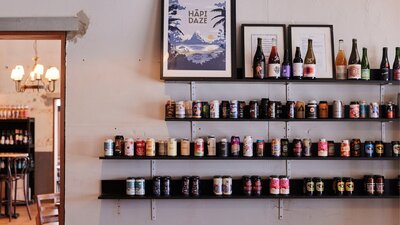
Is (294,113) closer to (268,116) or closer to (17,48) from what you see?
(268,116)

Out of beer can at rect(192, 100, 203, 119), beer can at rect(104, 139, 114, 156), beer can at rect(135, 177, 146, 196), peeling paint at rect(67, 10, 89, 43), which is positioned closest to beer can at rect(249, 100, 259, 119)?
beer can at rect(192, 100, 203, 119)

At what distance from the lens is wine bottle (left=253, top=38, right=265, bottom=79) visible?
346 centimetres

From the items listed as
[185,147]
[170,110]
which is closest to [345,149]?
[185,147]

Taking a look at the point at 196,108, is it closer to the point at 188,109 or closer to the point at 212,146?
the point at 188,109

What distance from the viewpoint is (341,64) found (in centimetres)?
358

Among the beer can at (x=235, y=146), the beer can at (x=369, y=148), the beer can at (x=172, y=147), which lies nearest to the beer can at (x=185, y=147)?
the beer can at (x=172, y=147)

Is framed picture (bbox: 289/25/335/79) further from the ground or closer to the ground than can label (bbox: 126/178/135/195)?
further from the ground

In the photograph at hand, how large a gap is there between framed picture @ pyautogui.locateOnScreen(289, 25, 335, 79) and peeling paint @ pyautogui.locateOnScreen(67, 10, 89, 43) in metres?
1.58

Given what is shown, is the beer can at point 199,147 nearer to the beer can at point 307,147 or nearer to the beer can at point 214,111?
the beer can at point 214,111

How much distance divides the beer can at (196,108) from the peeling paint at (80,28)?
3.39 feet

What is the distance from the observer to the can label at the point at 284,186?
3.48 metres

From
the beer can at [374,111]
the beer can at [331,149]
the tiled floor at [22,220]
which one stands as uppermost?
the beer can at [374,111]

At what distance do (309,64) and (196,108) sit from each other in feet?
2.95

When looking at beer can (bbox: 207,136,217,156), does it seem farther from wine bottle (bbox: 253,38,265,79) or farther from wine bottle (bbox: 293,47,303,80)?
wine bottle (bbox: 293,47,303,80)
